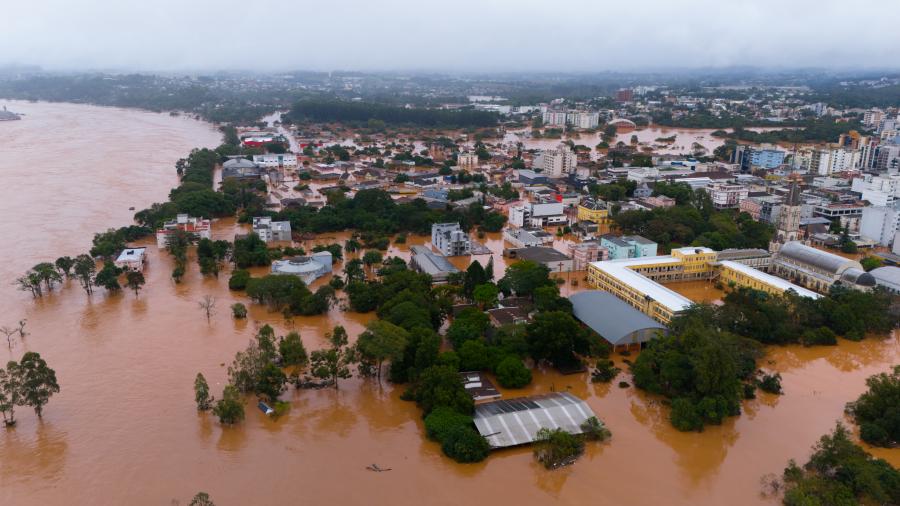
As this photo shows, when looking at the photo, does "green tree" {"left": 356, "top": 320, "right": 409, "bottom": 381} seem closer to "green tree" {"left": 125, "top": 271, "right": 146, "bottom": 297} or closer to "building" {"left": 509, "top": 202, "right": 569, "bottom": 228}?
"green tree" {"left": 125, "top": 271, "right": 146, "bottom": 297}

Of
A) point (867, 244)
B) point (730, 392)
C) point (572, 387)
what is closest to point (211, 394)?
point (572, 387)

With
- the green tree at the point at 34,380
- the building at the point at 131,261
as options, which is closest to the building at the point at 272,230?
the building at the point at 131,261

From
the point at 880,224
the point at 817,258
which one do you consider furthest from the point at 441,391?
the point at 880,224

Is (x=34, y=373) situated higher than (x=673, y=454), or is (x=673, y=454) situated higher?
(x=34, y=373)

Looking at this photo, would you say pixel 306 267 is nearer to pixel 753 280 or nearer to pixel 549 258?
pixel 549 258

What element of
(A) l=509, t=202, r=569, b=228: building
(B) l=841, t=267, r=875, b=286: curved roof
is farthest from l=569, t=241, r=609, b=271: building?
(B) l=841, t=267, r=875, b=286: curved roof

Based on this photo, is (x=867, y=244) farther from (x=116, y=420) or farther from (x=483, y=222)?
(x=116, y=420)
